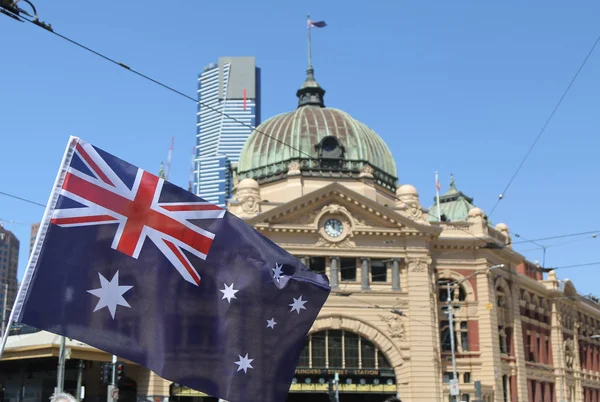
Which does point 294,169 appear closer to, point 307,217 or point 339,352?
point 307,217

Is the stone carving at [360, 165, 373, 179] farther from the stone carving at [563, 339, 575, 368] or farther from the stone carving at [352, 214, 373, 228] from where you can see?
the stone carving at [563, 339, 575, 368]

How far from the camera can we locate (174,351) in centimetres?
963

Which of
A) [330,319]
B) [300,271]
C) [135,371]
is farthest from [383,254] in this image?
[300,271]

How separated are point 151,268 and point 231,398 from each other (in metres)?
1.80

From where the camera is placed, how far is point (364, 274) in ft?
185

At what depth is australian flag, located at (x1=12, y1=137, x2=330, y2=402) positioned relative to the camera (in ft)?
29.6

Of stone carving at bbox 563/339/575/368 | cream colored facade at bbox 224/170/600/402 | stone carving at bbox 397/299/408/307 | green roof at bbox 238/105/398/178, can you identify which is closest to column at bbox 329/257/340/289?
cream colored facade at bbox 224/170/600/402

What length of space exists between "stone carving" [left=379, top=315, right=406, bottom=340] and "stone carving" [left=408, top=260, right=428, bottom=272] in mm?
3545

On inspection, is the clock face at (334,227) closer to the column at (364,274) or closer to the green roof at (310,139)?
the column at (364,274)

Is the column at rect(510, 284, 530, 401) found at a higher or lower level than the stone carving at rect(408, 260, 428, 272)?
lower

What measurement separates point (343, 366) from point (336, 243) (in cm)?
826

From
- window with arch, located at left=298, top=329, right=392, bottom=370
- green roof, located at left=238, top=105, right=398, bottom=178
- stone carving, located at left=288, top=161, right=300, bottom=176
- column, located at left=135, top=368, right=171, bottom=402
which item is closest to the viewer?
column, located at left=135, top=368, right=171, bottom=402

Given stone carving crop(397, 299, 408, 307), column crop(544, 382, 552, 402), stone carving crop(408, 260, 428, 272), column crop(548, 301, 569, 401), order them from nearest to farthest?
stone carving crop(397, 299, 408, 307)
stone carving crop(408, 260, 428, 272)
column crop(544, 382, 552, 402)
column crop(548, 301, 569, 401)

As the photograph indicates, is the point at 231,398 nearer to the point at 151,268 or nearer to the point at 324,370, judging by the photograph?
the point at 151,268
